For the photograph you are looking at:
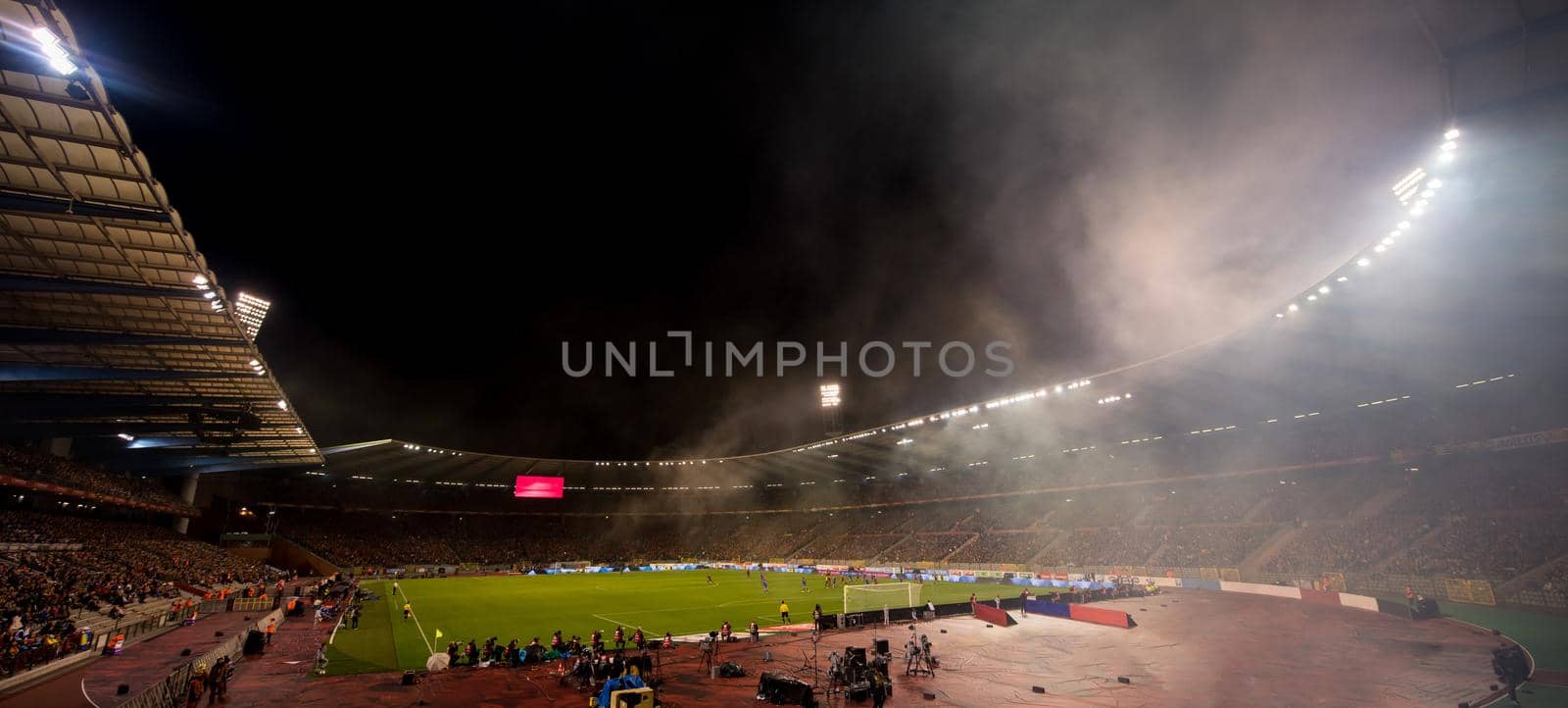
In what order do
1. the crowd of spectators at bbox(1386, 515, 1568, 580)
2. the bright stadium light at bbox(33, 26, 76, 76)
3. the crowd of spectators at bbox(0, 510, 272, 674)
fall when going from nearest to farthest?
the bright stadium light at bbox(33, 26, 76, 76) → the crowd of spectators at bbox(0, 510, 272, 674) → the crowd of spectators at bbox(1386, 515, 1568, 580)

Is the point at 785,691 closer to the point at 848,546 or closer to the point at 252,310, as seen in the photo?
the point at 252,310

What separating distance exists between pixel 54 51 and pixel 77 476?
3608 centimetres

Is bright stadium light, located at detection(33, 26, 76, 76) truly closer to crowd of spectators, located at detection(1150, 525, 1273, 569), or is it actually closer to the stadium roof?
the stadium roof

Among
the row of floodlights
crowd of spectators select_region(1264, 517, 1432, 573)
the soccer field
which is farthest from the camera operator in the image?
crowd of spectators select_region(1264, 517, 1432, 573)

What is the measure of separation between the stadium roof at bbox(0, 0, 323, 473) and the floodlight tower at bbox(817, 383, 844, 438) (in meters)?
39.9

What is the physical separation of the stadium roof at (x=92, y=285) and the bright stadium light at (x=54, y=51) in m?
0.02

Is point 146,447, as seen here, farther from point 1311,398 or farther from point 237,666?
point 1311,398

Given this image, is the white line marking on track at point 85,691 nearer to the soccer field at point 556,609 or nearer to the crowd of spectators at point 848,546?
the soccer field at point 556,609

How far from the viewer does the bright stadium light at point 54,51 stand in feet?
28.1

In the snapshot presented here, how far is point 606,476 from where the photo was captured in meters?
76.8

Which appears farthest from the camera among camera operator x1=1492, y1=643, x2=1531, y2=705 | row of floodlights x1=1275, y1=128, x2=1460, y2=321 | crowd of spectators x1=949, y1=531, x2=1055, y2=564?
crowd of spectators x1=949, y1=531, x2=1055, y2=564

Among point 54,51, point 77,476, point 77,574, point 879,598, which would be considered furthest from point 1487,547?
point 77,476

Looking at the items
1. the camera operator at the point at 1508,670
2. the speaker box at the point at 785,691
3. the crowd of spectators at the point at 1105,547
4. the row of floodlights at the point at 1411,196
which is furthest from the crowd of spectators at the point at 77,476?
the crowd of spectators at the point at 1105,547

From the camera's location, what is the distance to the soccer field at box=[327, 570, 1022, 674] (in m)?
20.8
